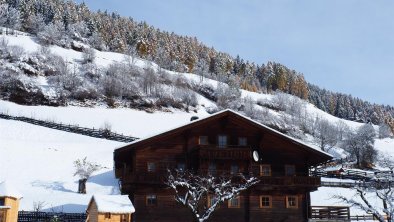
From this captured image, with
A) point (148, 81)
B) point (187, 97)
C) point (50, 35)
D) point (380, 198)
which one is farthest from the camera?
point (50, 35)

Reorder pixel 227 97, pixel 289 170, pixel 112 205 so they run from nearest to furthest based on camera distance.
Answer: pixel 112 205
pixel 289 170
pixel 227 97

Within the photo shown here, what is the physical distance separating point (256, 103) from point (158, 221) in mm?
111429

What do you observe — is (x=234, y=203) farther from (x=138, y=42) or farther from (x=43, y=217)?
(x=138, y=42)

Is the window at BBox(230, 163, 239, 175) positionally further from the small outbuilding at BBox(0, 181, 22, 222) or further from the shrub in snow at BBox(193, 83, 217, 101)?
the shrub in snow at BBox(193, 83, 217, 101)

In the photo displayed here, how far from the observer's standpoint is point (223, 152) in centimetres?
3934

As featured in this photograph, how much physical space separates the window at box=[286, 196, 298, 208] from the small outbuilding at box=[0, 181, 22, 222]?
21.3 metres

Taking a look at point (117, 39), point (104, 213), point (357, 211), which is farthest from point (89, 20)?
point (104, 213)

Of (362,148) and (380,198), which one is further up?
(362,148)

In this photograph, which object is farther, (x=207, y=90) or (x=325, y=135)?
(x=207, y=90)

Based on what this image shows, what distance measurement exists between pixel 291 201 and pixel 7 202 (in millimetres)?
22399

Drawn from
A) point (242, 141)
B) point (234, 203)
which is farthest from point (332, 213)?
point (242, 141)

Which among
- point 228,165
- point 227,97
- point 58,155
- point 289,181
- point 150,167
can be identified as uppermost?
point 227,97

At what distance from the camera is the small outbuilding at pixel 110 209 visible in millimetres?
29109

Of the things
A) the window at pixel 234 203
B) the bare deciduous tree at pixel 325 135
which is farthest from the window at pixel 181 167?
the bare deciduous tree at pixel 325 135
